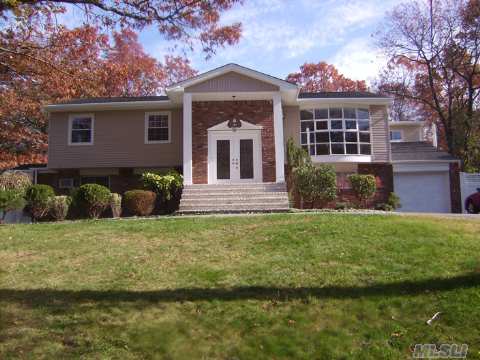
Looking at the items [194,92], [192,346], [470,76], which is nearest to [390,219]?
[192,346]

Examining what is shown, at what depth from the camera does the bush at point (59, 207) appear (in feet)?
44.5

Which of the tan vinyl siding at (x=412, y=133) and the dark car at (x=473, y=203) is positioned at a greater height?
the tan vinyl siding at (x=412, y=133)

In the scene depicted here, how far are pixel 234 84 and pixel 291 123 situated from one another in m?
→ 3.95

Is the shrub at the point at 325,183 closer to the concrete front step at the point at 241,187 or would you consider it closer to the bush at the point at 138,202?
the concrete front step at the point at 241,187

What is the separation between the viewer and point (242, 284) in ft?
21.9

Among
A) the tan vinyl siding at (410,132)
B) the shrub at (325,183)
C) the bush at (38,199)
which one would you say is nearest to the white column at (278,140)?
the shrub at (325,183)

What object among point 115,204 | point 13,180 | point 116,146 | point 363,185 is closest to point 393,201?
point 363,185

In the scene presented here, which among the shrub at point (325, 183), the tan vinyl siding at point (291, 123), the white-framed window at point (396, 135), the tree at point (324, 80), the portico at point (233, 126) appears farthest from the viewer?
the tree at point (324, 80)

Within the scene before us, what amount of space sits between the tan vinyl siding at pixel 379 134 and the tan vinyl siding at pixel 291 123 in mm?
3411

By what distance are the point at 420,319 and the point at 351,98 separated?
49.4ft

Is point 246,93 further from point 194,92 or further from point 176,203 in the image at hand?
point 176,203

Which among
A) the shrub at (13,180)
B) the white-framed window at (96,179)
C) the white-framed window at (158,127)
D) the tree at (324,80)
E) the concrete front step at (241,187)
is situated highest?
the tree at (324,80)

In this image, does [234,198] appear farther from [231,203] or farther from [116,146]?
[116,146]

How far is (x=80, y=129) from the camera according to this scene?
65.9 ft
